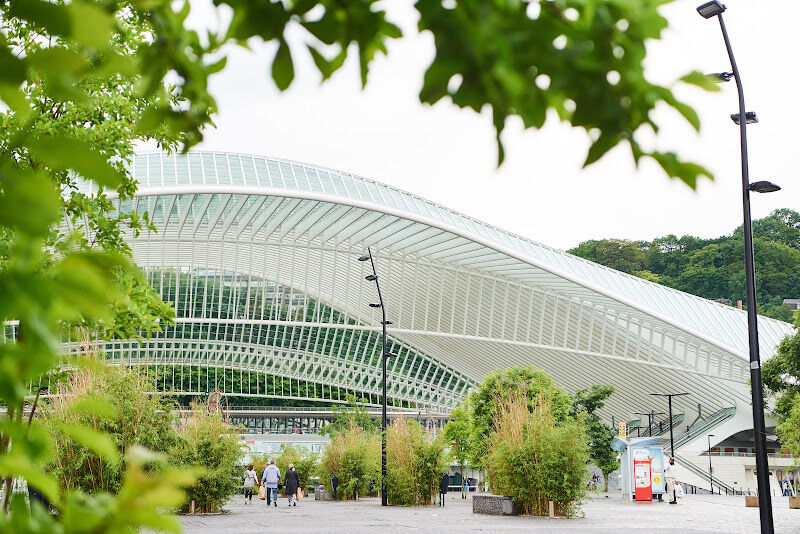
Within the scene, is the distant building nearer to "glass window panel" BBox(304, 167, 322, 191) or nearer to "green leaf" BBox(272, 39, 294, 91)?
"glass window panel" BBox(304, 167, 322, 191)

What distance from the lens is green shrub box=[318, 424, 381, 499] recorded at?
32719 millimetres

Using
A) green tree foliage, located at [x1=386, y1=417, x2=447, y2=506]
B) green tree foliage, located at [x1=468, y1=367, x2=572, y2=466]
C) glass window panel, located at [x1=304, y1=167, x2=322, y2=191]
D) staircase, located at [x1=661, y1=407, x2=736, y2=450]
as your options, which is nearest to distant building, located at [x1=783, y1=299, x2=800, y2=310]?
staircase, located at [x1=661, y1=407, x2=736, y2=450]

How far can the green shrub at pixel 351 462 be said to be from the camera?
32.7 m

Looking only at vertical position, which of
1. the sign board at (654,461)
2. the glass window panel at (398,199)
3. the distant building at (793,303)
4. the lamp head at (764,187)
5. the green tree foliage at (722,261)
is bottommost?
the sign board at (654,461)

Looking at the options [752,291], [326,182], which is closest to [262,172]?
[326,182]

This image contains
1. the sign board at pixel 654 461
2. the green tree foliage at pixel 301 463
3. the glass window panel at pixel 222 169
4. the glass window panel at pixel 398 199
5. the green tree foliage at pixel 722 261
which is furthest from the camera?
the green tree foliage at pixel 722 261

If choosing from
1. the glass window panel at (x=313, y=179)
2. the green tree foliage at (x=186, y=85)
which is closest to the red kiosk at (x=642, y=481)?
the glass window panel at (x=313, y=179)

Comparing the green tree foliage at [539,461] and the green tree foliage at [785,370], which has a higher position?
the green tree foliage at [785,370]

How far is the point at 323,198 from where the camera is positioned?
1647 inches

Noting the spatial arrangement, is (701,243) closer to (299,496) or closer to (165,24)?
(299,496)

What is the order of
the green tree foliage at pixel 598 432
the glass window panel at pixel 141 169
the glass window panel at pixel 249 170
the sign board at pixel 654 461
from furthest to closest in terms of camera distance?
1. the green tree foliage at pixel 598 432
2. the glass window panel at pixel 249 170
3. the glass window panel at pixel 141 169
4. the sign board at pixel 654 461

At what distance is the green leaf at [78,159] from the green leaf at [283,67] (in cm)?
56

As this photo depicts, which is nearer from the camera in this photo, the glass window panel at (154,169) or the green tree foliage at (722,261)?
the glass window panel at (154,169)

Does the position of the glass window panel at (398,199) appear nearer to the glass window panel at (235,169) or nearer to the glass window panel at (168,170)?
the glass window panel at (235,169)
